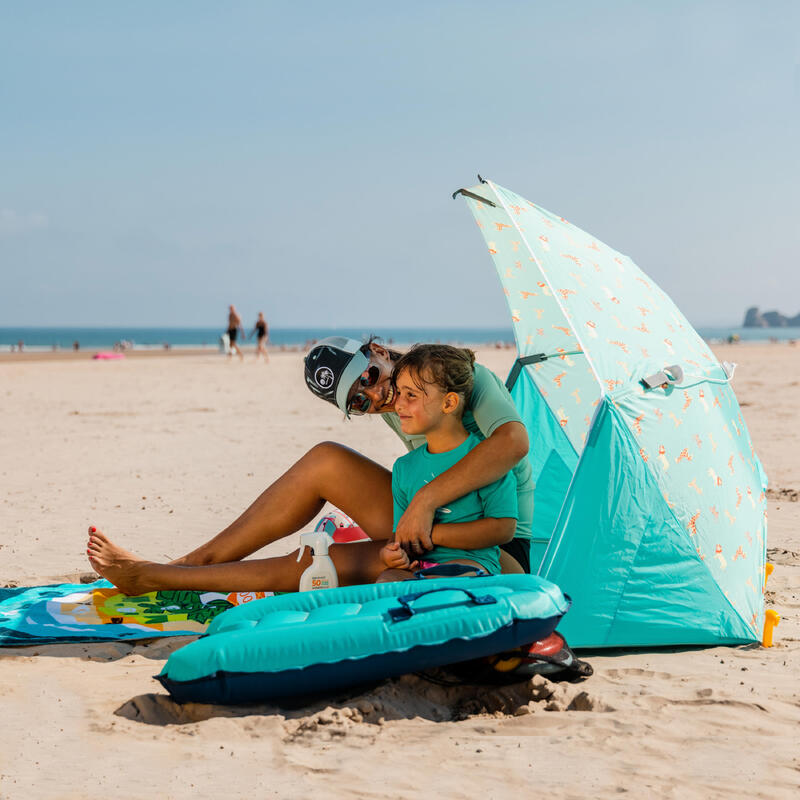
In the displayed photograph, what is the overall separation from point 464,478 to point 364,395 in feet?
2.59

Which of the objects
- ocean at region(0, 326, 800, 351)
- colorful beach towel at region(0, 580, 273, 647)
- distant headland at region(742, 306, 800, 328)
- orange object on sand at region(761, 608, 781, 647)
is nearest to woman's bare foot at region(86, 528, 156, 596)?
colorful beach towel at region(0, 580, 273, 647)

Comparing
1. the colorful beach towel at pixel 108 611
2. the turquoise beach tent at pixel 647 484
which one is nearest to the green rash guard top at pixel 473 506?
the turquoise beach tent at pixel 647 484

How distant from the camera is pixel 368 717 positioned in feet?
9.59

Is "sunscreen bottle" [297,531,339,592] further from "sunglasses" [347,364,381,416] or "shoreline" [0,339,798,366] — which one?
"shoreline" [0,339,798,366]

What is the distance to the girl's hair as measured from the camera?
139 inches

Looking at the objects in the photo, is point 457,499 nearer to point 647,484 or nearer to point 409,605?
point 409,605

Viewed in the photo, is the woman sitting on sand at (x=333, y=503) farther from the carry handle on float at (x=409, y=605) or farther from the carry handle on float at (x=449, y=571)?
the carry handle on float at (x=409, y=605)

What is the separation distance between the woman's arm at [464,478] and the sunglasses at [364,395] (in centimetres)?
67

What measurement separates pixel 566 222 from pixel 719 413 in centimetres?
124

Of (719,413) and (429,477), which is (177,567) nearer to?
(429,477)

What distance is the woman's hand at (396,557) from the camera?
356cm

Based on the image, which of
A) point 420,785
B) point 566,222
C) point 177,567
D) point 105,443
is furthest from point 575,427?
point 105,443

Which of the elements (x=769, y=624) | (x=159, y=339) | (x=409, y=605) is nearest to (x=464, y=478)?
(x=409, y=605)

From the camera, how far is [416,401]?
11.7ft
